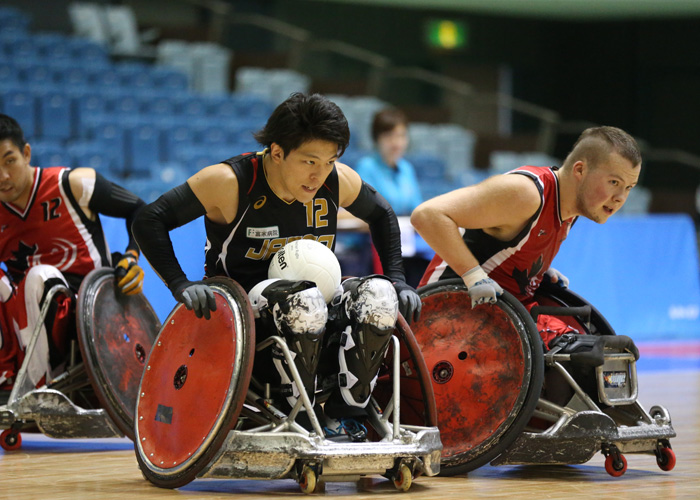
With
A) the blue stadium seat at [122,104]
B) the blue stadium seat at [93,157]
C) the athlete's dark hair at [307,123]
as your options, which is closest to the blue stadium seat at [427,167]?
the blue stadium seat at [122,104]

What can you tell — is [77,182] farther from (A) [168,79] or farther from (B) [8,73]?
(A) [168,79]

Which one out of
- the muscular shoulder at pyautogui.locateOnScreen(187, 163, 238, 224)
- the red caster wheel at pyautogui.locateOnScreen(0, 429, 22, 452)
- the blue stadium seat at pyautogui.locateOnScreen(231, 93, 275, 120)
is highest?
the blue stadium seat at pyautogui.locateOnScreen(231, 93, 275, 120)

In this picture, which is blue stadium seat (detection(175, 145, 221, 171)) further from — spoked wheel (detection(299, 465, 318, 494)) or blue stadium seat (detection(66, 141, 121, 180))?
spoked wheel (detection(299, 465, 318, 494))

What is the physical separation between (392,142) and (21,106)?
19.9 feet

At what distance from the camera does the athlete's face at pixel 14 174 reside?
16.1 ft

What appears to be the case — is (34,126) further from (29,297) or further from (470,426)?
(470,426)

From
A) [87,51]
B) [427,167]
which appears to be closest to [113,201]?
[87,51]

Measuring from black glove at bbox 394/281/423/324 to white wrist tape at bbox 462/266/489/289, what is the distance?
0.33 meters

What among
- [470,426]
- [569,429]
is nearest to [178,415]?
[470,426]

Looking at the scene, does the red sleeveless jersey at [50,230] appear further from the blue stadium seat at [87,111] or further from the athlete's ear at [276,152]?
the blue stadium seat at [87,111]

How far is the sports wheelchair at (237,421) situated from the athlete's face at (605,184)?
98cm

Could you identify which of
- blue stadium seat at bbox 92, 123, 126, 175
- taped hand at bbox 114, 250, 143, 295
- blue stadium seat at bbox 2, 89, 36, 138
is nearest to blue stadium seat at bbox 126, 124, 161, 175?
blue stadium seat at bbox 92, 123, 126, 175

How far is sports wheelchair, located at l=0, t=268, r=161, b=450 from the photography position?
15.0ft

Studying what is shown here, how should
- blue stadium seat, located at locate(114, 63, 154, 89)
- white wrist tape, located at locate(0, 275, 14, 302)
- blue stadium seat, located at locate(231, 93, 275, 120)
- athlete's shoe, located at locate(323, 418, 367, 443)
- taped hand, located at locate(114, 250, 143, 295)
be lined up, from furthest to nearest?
blue stadium seat, located at locate(231, 93, 275, 120), blue stadium seat, located at locate(114, 63, 154, 89), white wrist tape, located at locate(0, 275, 14, 302), taped hand, located at locate(114, 250, 143, 295), athlete's shoe, located at locate(323, 418, 367, 443)
